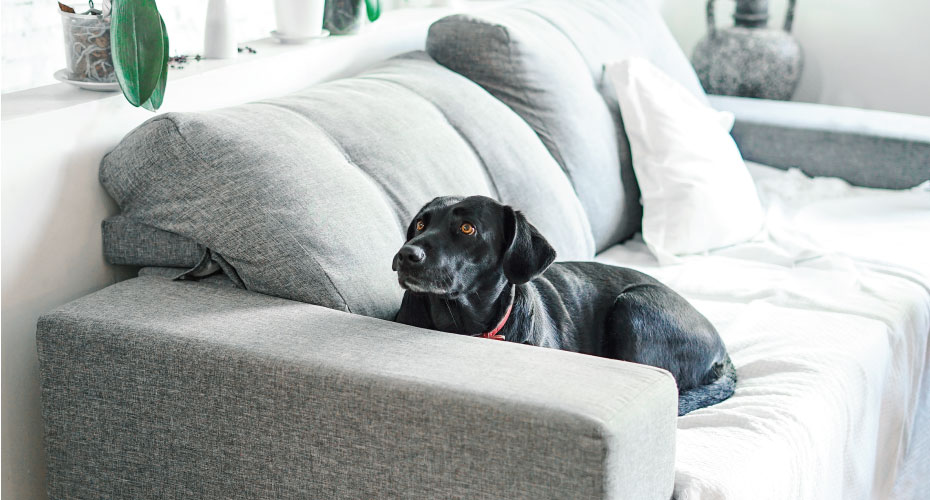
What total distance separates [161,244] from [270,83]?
55 centimetres

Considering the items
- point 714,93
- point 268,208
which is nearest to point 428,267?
point 268,208

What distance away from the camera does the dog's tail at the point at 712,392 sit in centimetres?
158

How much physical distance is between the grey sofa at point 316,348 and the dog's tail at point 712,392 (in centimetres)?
38

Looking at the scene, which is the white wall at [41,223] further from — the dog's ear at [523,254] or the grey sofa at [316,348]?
the dog's ear at [523,254]

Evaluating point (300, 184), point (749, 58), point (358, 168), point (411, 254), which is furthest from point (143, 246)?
point (749, 58)

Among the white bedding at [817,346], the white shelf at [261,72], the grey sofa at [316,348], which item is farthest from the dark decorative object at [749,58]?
the grey sofa at [316,348]

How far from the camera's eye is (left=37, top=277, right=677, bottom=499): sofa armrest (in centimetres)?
109

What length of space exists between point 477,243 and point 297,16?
36.0 inches

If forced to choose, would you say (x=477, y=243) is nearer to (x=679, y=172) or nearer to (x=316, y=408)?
(x=316, y=408)

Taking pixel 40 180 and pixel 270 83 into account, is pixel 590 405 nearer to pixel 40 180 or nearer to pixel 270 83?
pixel 40 180

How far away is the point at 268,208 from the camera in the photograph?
4.66 ft

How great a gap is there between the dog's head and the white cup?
0.81 metres

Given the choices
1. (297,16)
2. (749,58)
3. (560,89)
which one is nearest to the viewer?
(297,16)

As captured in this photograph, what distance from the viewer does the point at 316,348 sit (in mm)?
1221
